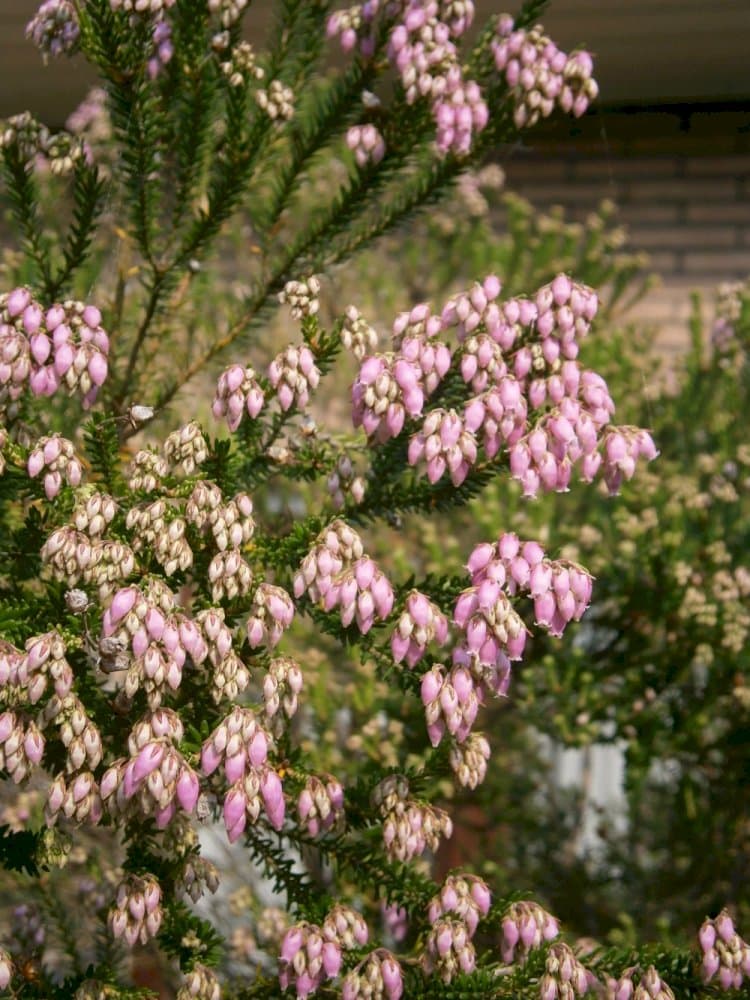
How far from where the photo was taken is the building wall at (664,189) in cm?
574

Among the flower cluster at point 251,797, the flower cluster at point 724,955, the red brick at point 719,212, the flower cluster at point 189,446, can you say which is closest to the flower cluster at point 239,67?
the flower cluster at point 189,446

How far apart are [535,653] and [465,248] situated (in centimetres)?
231

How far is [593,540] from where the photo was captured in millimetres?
3873

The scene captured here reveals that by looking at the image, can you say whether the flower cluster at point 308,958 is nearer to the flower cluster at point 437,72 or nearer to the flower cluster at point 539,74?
the flower cluster at point 437,72

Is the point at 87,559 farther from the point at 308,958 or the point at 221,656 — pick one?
the point at 308,958

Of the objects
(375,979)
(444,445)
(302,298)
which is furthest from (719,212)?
(375,979)

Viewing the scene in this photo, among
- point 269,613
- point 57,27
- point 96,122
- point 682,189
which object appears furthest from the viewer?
point 682,189

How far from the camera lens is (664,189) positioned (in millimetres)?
5895

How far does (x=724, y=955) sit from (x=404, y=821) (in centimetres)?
65

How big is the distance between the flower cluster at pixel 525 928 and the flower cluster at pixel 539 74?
1.82 metres

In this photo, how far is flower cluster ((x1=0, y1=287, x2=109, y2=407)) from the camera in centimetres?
200

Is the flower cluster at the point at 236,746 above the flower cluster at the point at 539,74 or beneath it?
beneath

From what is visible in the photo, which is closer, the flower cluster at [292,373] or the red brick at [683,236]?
the flower cluster at [292,373]

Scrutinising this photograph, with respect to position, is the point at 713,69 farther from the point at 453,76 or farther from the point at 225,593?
the point at 225,593
